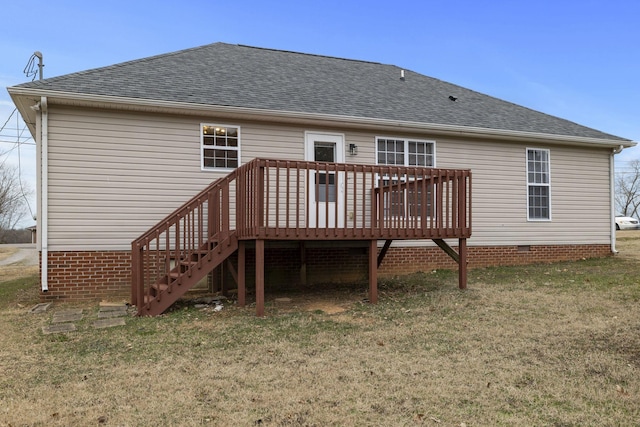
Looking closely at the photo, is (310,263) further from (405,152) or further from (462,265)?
(405,152)

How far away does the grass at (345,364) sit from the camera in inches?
131

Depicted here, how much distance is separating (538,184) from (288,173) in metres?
7.63

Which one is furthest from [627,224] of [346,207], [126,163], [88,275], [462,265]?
[88,275]

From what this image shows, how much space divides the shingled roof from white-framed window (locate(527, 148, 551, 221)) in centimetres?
63

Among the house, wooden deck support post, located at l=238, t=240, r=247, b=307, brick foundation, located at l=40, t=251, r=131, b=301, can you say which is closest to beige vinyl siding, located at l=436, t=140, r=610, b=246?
the house

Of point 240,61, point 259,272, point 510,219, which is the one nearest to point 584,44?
point 510,219

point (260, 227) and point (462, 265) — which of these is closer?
point (260, 227)

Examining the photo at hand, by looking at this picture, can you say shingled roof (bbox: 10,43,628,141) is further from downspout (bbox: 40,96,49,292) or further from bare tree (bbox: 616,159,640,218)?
bare tree (bbox: 616,159,640,218)

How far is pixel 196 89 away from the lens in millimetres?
9031

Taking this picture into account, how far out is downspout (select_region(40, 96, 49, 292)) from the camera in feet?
25.6

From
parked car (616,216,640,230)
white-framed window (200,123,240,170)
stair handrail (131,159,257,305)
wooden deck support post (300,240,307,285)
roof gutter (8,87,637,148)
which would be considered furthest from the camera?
parked car (616,216,640,230)

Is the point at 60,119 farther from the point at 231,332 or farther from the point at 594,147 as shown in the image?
the point at 594,147

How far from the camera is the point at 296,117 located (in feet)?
29.7

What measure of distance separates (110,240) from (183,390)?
17.3 feet
